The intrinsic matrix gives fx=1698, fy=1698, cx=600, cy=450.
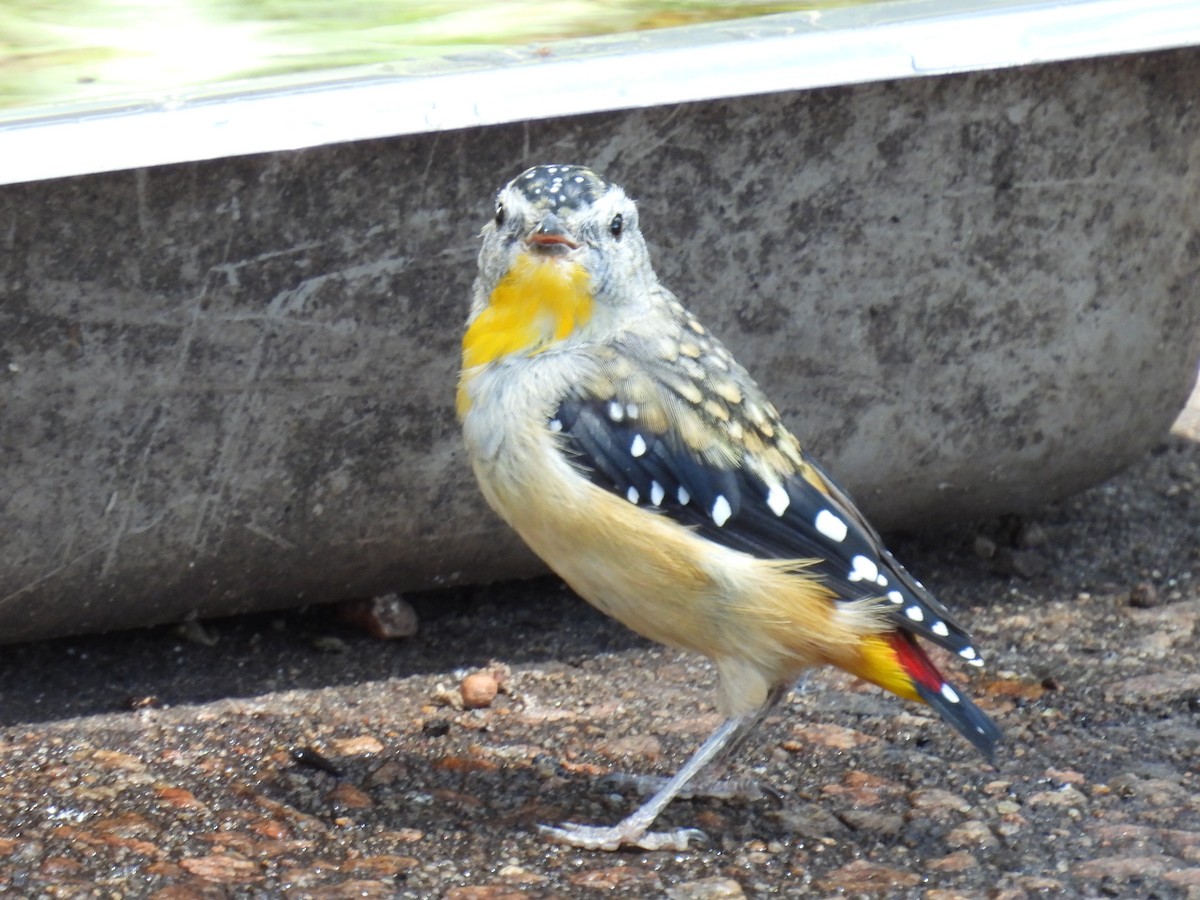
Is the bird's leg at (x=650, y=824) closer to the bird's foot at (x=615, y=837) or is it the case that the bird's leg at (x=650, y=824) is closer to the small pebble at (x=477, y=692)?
the bird's foot at (x=615, y=837)

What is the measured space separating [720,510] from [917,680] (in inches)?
22.2

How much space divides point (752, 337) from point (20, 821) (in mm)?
2135

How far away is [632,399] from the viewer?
3.60 meters

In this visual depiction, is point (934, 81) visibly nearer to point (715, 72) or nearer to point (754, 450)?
point (715, 72)

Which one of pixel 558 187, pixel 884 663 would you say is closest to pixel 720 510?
→ pixel 884 663

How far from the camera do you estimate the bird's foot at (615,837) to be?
12.1 feet

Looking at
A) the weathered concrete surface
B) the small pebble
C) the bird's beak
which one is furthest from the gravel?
the bird's beak

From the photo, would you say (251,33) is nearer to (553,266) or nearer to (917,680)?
(553,266)

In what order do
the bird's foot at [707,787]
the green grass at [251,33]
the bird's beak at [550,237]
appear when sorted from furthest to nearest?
the green grass at [251,33], the bird's foot at [707,787], the bird's beak at [550,237]

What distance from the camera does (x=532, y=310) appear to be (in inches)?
143

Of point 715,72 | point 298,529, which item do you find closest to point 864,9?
point 715,72

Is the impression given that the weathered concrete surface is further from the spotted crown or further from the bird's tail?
the bird's tail

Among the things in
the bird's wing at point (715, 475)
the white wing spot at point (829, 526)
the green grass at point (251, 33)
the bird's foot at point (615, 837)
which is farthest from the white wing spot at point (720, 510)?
the green grass at point (251, 33)

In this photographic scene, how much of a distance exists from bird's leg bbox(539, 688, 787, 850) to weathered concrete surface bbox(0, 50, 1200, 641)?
1062 millimetres
